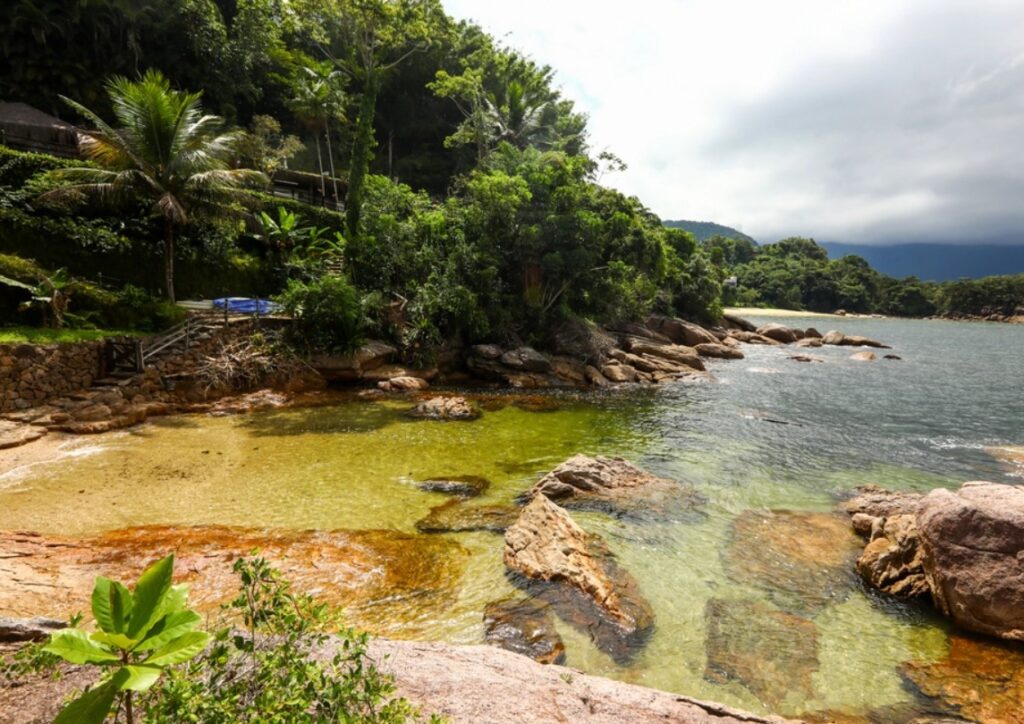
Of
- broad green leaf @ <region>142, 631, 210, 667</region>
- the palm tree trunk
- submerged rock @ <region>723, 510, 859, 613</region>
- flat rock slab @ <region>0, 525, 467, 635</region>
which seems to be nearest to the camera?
broad green leaf @ <region>142, 631, 210, 667</region>

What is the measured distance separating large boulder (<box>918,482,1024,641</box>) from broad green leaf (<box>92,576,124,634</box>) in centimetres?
1012

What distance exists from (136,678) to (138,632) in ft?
1.50

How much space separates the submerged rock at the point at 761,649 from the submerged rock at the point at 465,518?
13.3ft

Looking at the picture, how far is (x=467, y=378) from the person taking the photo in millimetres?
24531

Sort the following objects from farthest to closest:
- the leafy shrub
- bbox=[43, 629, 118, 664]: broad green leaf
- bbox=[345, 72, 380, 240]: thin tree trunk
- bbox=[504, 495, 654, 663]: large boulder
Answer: bbox=[345, 72, 380, 240]: thin tree trunk < bbox=[504, 495, 654, 663]: large boulder < the leafy shrub < bbox=[43, 629, 118, 664]: broad green leaf

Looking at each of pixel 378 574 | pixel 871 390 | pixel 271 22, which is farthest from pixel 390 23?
pixel 871 390

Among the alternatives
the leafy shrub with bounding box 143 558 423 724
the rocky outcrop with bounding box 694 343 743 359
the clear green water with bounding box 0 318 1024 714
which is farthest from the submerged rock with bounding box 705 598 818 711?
the rocky outcrop with bounding box 694 343 743 359

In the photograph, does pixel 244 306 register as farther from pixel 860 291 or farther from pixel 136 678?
pixel 860 291

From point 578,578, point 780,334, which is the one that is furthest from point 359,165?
point 780,334

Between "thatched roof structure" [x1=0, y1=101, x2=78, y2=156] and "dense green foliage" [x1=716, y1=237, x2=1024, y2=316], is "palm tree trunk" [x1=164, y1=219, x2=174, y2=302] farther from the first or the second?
"dense green foliage" [x1=716, y1=237, x2=1024, y2=316]

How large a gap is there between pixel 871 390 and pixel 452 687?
101 feet

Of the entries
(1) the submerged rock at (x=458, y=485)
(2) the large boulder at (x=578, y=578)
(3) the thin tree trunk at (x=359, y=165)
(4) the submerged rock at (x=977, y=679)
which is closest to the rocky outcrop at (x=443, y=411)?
(1) the submerged rock at (x=458, y=485)

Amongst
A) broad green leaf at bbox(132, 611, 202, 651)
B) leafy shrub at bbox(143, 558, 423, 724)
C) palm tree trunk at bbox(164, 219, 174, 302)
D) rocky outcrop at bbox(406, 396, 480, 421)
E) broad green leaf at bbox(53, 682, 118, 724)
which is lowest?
rocky outcrop at bbox(406, 396, 480, 421)

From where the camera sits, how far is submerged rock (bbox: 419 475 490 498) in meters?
10.9
